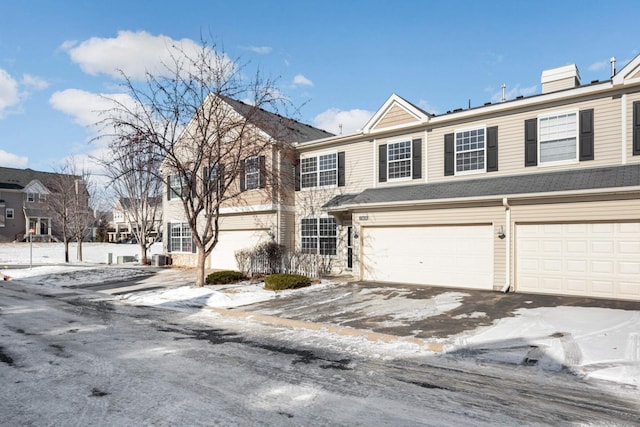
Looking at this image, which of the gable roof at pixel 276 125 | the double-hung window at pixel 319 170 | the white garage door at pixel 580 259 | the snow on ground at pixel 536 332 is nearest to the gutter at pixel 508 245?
the white garage door at pixel 580 259

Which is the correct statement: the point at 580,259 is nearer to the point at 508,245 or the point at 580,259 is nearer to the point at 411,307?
the point at 508,245

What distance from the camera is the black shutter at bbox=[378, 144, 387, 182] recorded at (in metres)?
16.2

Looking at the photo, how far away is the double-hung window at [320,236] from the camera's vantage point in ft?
57.1

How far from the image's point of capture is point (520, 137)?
13266mm

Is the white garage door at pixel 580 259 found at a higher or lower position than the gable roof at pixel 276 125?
lower

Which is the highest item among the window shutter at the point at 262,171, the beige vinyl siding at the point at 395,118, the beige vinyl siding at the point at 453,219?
the beige vinyl siding at the point at 395,118

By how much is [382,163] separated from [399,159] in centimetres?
74

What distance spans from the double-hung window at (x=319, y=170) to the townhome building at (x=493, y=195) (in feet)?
0.22

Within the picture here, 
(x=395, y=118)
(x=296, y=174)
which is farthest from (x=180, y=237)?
(x=395, y=118)

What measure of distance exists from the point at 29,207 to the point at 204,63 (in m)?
45.3

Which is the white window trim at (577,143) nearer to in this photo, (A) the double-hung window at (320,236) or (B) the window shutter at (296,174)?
(A) the double-hung window at (320,236)

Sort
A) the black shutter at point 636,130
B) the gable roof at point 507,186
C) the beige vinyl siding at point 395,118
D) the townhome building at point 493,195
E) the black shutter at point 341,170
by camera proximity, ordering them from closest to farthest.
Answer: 1. the gable roof at point 507,186
2. the townhome building at point 493,195
3. the black shutter at point 636,130
4. the beige vinyl siding at point 395,118
5. the black shutter at point 341,170

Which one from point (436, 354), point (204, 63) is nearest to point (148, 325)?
point (436, 354)

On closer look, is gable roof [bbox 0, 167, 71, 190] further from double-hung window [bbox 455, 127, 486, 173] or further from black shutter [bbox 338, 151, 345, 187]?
double-hung window [bbox 455, 127, 486, 173]
